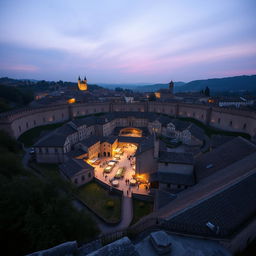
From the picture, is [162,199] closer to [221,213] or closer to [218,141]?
[221,213]

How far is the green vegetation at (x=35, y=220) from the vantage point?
8.75 m

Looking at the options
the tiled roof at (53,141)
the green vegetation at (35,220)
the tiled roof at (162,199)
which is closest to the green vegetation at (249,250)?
the tiled roof at (162,199)

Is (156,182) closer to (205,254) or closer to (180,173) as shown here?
(180,173)

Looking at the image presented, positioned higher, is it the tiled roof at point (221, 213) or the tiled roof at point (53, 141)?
the tiled roof at point (221, 213)

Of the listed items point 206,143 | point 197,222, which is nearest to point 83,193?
point 197,222

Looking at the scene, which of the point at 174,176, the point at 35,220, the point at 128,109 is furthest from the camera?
the point at 128,109

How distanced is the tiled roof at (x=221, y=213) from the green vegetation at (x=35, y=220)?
260 inches

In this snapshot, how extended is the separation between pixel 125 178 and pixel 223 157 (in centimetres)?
1704

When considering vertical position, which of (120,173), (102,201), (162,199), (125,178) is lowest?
(102,201)

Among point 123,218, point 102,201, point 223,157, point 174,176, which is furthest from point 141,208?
point 223,157

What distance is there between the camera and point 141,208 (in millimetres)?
21438

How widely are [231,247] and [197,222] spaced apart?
1826 millimetres

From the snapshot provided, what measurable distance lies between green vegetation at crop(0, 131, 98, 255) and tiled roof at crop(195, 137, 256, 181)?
1635 cm

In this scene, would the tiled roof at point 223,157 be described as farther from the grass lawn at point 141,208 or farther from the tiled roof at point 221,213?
the tiled roof at point 221,213
